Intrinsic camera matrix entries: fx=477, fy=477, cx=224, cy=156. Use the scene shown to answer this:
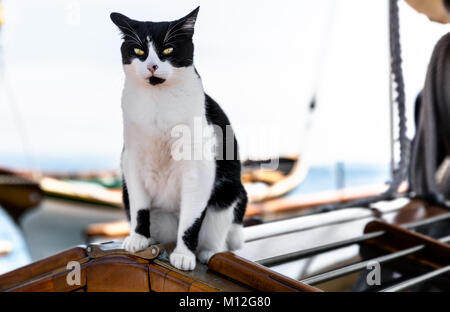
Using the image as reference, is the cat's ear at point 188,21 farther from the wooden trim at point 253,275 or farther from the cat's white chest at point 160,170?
the wooden trim at point 253,275

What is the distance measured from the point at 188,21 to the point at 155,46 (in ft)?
0.16

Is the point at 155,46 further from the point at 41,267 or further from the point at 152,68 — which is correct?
the point at 41,267

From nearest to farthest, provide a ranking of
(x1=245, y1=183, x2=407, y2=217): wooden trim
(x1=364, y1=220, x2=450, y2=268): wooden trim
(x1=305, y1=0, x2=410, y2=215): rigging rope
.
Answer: (x1=364, y1=220, x2=450, y2=268): wooden trim
(x1=305, y1=0, x2=410, y2=215): rigging rope
(x1=245, y1=183, x2=407, y2=217): wooden trim

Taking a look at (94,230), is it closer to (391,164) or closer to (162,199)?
(391,164)

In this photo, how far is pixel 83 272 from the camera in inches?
24.4

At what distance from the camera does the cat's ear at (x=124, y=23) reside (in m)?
0.55

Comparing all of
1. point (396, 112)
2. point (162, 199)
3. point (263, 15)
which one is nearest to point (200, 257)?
point (162, 199)

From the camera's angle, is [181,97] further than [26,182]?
No

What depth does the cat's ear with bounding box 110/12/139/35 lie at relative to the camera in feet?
1.80

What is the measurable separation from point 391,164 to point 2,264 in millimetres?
3272

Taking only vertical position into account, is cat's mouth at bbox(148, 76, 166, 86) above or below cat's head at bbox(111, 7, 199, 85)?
below

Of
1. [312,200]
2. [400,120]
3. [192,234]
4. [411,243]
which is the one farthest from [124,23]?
[312,200]

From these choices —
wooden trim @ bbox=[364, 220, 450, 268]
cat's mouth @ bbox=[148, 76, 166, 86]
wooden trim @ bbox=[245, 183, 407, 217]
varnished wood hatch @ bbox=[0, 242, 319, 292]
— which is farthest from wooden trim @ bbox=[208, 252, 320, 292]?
wooden trim @ bbox=[245, 183, 407, 217]

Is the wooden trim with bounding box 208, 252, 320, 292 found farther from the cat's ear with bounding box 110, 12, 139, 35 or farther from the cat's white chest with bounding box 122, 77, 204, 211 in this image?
the cat's ear with bounding box 110, 12, 139, 35
